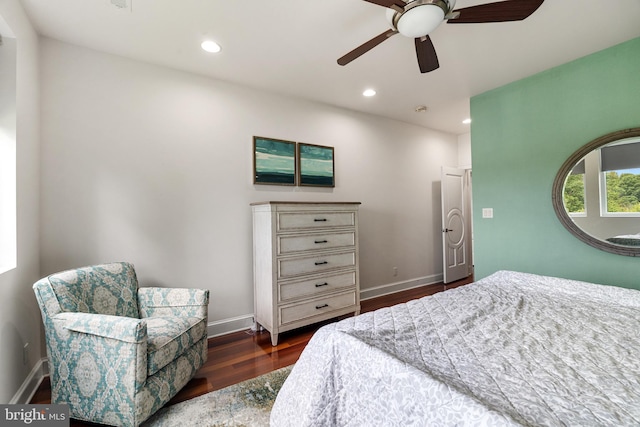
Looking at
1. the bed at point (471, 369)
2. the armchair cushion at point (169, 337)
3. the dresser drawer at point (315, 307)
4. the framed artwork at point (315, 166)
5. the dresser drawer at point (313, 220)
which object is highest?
the framed artwork at point (315, 166)

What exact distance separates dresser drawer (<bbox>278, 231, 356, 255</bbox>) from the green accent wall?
158 centimetres

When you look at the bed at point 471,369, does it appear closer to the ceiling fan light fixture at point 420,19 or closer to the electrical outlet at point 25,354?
the ceiling fan light fixture at point 420,19

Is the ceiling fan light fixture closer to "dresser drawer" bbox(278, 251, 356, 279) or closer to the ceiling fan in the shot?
the ceiling fan

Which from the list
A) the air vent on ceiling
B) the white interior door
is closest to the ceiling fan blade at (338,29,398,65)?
the air vent on ceiling

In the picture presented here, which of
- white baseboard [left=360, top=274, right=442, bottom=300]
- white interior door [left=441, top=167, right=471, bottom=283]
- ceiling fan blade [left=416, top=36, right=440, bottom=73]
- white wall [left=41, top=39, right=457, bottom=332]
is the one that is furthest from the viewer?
white interior door [left=441, top=167, right=471, bottom=283]

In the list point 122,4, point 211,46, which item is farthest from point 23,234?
point 211,46

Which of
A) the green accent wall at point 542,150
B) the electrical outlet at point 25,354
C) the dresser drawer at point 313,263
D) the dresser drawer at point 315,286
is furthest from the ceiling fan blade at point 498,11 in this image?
the electrical outlet at point 25,354

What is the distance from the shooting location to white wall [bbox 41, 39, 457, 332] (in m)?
2.19

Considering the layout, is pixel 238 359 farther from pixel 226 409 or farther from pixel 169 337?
pixel 169 337

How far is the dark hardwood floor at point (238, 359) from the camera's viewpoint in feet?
6.26

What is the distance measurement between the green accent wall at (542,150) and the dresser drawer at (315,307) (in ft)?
5.35

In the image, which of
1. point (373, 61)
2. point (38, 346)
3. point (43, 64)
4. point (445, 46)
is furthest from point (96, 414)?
point (445, 46)

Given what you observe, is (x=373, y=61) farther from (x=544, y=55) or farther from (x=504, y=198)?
(x=504, y=198)

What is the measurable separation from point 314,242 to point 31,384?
2.26 metres
